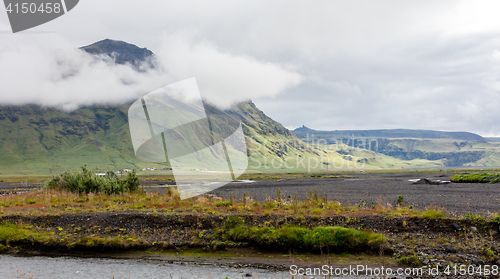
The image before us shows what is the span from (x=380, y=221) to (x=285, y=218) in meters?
5.21

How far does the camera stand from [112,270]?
13.5 meters

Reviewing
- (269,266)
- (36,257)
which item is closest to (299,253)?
(269,266)

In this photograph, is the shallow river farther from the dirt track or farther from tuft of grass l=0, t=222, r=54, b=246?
the dirt track

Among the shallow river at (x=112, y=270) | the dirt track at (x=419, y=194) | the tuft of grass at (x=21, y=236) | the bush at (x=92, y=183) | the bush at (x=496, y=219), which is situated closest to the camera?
the shallow river at (x=112, y=270)

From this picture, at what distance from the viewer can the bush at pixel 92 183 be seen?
30.2m

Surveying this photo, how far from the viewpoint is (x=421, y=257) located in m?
13.1

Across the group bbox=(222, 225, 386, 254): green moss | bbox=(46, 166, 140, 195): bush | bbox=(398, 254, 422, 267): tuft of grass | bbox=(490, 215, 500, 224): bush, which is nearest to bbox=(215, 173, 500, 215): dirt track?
bbox=(490, 215, 500, 224): bush

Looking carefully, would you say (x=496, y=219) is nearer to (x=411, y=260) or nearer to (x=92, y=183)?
(x=411, y=260)

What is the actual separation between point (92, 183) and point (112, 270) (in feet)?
64.9

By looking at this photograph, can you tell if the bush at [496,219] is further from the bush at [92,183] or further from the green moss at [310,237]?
the bush at [92,183]

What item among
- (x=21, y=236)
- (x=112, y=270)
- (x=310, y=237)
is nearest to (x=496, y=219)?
(x=310, y=237)

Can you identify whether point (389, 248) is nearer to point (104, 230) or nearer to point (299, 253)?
point (299, 253)

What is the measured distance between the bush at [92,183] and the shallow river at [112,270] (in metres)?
14.7

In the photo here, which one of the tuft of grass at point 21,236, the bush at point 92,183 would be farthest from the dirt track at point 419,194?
the tuft of grass at point 21,236
